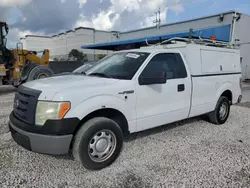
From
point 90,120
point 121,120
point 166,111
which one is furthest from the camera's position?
point 166,111

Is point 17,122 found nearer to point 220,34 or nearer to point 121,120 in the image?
point 121,120

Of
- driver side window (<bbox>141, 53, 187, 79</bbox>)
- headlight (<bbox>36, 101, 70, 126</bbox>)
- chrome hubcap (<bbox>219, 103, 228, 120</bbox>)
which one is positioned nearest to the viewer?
headlight (<bbox>36, 101, 70, 126</bbox>)

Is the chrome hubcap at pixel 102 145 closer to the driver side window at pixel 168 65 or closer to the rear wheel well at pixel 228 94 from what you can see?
the driver side window at pixel 168 65

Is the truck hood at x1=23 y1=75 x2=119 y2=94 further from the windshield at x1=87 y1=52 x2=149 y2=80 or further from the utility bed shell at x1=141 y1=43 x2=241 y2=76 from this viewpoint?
the utility bed shell at x1=141 y1=43 x2=241 y2=76

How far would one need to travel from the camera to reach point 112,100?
348cm

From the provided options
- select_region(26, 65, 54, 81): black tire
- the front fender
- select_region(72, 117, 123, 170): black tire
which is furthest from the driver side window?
select_region(26, 65, 54, 81): black tire

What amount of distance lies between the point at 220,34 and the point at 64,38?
182 feet

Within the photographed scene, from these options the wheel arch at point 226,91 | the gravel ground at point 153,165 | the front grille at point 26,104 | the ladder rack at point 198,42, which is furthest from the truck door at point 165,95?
the front grille at point 26,104

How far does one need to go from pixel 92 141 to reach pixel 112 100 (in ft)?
2.24

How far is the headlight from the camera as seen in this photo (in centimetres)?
301

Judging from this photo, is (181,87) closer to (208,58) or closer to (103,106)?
(208,58)

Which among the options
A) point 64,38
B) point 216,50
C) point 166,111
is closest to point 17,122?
point 166,111

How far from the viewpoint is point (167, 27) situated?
23156 mm

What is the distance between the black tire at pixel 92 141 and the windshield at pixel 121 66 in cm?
90
